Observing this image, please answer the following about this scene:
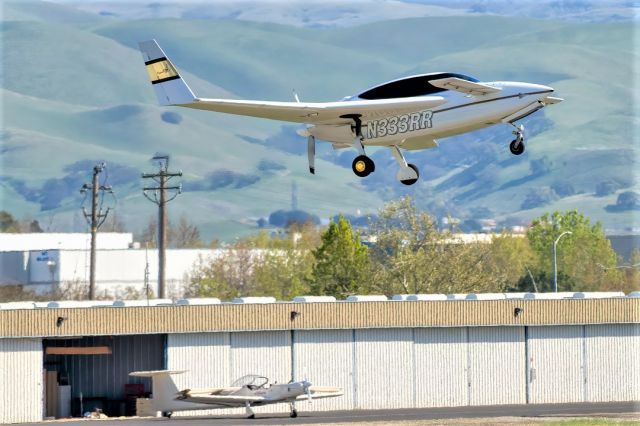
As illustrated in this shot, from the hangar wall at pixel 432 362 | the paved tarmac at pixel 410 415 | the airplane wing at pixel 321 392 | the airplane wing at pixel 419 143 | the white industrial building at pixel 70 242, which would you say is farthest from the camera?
the white industrial building at pixel 70 242

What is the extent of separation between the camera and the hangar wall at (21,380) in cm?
6303

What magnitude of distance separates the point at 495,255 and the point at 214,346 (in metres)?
117

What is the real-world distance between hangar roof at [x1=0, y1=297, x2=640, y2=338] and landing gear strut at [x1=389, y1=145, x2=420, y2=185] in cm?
2512

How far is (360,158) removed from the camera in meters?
A: 42.1

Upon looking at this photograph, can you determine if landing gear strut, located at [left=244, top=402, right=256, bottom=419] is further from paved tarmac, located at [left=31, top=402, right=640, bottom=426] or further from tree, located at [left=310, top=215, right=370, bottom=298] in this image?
tree, located at [left=310, top=215, right=370, bottom=298]

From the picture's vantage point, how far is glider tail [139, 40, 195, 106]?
40969 millimetres

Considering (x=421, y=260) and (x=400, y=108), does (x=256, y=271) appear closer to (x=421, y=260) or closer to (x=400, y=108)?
(x=421, y=260)

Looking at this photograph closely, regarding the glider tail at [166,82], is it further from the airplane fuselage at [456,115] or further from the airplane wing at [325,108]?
the airplane fuselage at [456,115]

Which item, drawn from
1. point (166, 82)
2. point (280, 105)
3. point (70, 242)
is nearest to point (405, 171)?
point (280, 105)

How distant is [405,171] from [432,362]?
29.2m

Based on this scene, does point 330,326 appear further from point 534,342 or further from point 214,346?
point 534,342

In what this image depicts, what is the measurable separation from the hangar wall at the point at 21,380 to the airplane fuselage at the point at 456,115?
2737cm

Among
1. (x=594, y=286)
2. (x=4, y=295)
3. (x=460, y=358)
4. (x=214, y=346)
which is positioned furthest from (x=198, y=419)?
(x=594, y=286)

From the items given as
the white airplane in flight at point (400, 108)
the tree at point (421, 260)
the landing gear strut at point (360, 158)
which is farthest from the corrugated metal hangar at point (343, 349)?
the tree at point (421, 260)
